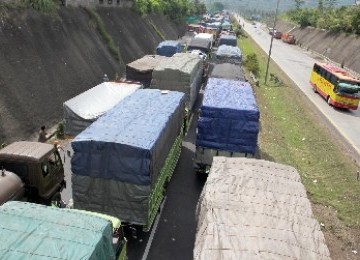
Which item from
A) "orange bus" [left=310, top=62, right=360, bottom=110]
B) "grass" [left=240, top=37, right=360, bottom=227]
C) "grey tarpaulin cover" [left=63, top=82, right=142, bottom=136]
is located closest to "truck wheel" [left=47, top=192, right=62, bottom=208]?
"grey tarpaulin cover" [left=63, top=82, right=142, bottom=136]

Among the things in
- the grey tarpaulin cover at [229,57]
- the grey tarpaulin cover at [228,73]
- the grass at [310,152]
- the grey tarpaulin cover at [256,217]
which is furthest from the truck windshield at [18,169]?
the grey tarpaulin cover at [229,57]

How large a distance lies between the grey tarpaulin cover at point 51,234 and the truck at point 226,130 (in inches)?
321

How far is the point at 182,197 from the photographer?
46.4 ft

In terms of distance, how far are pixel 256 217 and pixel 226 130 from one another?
280 inches

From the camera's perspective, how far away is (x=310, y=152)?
19.3m

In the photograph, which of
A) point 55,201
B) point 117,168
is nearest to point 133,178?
point 117,168

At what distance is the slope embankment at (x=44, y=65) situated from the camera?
17.6 meters

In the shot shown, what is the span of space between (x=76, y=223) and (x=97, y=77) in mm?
21720

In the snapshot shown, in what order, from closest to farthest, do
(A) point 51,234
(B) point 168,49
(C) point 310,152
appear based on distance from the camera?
(A) point 51,234 → (C) point 310,152 → (B) point 168,49

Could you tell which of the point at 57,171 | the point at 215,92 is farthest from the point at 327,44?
the point at 57,171

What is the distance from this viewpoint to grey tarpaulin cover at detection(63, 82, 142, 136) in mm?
16302

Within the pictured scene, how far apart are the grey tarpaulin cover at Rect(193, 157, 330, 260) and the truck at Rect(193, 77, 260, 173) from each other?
4261mm

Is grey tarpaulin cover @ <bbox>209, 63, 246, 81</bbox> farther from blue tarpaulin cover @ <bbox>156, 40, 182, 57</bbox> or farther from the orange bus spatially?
the orange bus

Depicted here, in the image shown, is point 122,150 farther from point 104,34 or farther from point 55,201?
point 104,34
